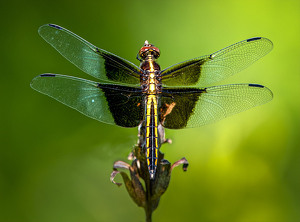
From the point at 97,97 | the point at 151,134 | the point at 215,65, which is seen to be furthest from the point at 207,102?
the point at 97,97

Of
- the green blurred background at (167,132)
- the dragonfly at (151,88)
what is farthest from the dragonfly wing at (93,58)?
the green blurred background at (167,132)

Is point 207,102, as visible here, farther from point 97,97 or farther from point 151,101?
point 97,97

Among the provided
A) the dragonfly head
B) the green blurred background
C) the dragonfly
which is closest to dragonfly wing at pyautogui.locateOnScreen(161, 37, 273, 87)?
the dragonfly

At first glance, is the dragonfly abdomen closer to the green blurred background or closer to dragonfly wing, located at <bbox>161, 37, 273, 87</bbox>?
dragonfly wing, located at <bbox>161, 37, 273, 87</bbox>
